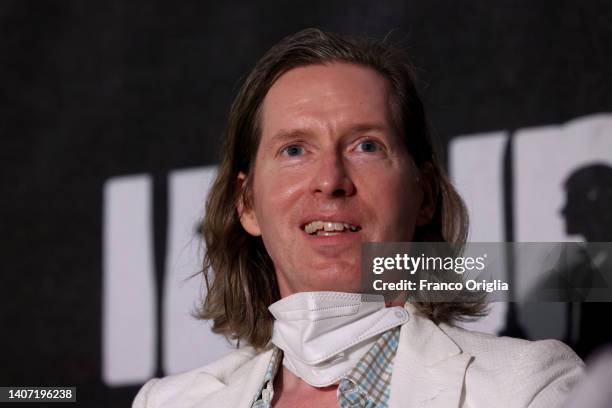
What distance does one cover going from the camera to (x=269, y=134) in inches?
67.3

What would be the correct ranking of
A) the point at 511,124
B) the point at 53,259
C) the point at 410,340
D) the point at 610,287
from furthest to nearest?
the point at 53,259 < the point at 511,124 < the point at 610,287 < the point at 410,340

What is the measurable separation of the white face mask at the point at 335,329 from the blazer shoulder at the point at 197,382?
0.91ft

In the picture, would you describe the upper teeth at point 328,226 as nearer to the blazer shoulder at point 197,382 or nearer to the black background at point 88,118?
the blazer shoulder at point 197,382

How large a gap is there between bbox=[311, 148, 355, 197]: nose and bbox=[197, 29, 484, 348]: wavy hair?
188 mm

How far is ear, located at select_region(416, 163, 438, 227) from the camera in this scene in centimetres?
176

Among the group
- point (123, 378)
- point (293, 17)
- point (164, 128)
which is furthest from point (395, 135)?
point (123, 378)

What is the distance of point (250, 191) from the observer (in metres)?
1.83

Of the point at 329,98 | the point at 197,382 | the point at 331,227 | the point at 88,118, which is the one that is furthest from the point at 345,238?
the point at 88,118

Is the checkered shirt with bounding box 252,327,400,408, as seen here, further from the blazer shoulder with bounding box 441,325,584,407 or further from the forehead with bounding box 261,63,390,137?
the forehead with bounding box 261,63,390,137

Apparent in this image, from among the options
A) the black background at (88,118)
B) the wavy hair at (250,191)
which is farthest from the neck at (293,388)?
the black background at (88,118)

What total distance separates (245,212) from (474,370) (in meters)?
0.66

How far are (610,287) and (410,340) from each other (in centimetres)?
78

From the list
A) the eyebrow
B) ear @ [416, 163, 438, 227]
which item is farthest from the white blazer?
the eyebrow

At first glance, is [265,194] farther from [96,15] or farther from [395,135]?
[96,15]
